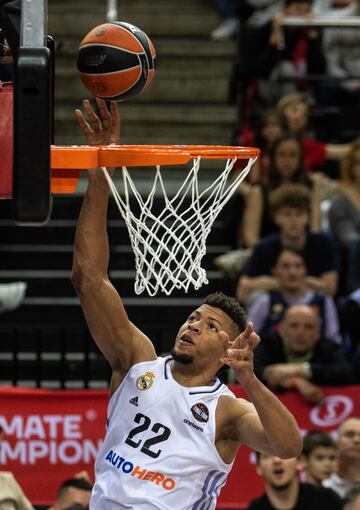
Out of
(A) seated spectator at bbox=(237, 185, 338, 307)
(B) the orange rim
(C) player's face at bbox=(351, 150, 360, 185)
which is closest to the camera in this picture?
(B) the orange rim

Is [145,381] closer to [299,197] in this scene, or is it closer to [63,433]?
[63,433]

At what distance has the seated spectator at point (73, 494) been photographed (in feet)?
29.3

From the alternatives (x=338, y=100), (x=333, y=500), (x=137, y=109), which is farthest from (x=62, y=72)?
(x=333, y=500)

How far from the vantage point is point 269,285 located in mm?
10570

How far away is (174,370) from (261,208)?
14.5 feet

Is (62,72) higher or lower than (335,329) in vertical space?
higher

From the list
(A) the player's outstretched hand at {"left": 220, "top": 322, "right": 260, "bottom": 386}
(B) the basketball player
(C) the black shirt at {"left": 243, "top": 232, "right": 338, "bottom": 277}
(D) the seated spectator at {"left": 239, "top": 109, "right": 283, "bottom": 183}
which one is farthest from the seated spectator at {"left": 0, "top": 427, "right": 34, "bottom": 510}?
(D) the seated spectator at {"left": 239, "top": 109, "right": 283, "bottom": 183}

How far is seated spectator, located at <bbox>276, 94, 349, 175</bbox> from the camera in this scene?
1225 cm

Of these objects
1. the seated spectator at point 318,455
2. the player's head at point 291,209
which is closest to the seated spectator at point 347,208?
the player's head at point 291,209

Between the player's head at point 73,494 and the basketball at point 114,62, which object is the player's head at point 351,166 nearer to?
the player's head at point 73,494

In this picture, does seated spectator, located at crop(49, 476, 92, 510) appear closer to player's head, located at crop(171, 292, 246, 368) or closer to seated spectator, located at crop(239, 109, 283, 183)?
player's head, located at crop(171, 292, 246, 368)

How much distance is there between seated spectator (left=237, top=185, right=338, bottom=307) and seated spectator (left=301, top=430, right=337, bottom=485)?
4.85 ft

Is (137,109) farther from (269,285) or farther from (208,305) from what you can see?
(208,305)

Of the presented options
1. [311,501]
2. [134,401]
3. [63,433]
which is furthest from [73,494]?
[134,401]
